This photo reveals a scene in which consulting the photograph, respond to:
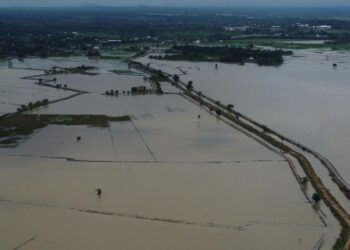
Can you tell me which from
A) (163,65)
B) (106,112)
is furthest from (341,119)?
(163,65)

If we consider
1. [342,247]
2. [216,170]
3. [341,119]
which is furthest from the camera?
[341,119]

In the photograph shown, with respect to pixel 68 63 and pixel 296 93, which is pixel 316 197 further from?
pixel 68 63

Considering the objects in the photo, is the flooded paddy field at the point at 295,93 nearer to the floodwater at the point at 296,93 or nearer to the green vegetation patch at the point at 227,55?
the floodwater at the point at 296,93

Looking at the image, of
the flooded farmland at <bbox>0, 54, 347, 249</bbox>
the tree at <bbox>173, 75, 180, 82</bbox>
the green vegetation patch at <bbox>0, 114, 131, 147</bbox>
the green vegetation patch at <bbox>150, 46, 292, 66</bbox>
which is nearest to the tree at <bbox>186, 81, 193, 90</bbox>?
Result: the tree at <bbox>173, 75, 180, 82</bbox>

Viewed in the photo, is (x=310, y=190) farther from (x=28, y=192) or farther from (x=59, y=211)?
(x=28, y=192)

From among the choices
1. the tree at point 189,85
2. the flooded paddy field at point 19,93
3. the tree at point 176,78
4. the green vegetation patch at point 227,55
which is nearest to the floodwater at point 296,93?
the tree at point 189,85

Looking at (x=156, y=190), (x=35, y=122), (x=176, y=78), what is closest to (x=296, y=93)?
(x=176, y=78)
